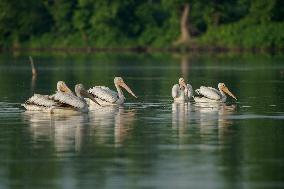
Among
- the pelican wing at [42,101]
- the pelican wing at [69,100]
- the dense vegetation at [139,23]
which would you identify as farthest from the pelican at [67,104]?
the dense vegetation at [139,23]

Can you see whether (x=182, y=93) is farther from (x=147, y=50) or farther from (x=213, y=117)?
(x=147, y=50)

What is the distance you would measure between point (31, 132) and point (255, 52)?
7716 centimetres

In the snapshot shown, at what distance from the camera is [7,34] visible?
4801 inches

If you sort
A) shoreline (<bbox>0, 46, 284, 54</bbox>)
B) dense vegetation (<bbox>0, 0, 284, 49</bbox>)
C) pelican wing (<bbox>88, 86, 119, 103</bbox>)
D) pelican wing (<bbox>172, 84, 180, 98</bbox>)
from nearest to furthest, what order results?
1. pelican wing (<bbox>88, 86, 119, 103</bbox>)
2. pelican wing (<bbox>172, 84, 180, 98</bbox>)
3. shoreline (<bbox>0, 46, 284, 54</bbox>)
4. dense vegetation (<bbox>0, 0, 284, 49</bbox>)

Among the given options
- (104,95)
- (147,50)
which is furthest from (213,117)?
(147,50)

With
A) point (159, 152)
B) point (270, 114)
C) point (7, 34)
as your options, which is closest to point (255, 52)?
point (7, 34)

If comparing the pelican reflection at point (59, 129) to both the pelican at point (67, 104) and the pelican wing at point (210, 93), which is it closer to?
the pelican at point (67, 104)

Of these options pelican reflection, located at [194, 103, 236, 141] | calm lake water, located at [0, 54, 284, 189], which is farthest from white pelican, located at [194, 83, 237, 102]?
pelican reflection, located at [194, 103, 236, 141]

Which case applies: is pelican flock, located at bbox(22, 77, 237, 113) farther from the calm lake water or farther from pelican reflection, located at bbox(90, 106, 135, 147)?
pelican reflection, located at bbox(90, 106, 135, 147)

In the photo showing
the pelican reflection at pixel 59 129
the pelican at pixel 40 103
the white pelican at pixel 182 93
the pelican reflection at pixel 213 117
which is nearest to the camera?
the pelican reflection at pixel 59 129

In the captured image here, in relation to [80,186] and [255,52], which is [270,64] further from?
[80,186]

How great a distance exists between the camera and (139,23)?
118 meters

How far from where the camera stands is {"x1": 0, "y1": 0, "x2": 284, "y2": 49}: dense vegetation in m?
108

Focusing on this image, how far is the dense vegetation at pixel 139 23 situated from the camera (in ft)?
355
